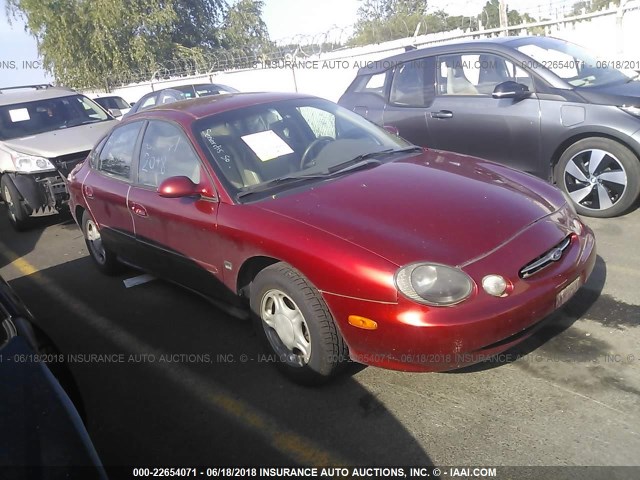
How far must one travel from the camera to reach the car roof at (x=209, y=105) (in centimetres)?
384

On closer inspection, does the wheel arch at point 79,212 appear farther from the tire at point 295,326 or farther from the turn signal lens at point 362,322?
the turn signal lens at point 362,322

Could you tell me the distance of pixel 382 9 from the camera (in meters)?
42.2

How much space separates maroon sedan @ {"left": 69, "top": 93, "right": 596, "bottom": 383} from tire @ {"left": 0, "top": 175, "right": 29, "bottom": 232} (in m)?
3.70

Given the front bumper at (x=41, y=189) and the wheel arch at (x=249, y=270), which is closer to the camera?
the wheel arch at (x=249, y=270)

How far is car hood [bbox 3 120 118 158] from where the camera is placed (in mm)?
7156

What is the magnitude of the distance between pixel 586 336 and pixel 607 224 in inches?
84.7

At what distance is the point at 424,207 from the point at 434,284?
582 millimetres

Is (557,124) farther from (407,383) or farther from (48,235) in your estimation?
(48,235)

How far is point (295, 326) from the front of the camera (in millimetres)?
2973

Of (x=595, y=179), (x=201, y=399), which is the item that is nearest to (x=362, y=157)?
(x=201, y=399)

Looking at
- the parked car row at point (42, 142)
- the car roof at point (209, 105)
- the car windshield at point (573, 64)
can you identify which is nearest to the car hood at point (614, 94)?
the car windshield at point (573, 64)

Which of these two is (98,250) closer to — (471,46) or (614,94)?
(471,46)

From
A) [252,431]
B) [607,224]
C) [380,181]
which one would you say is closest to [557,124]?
[607,224]

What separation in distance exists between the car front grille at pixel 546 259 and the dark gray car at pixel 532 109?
7.88ft
